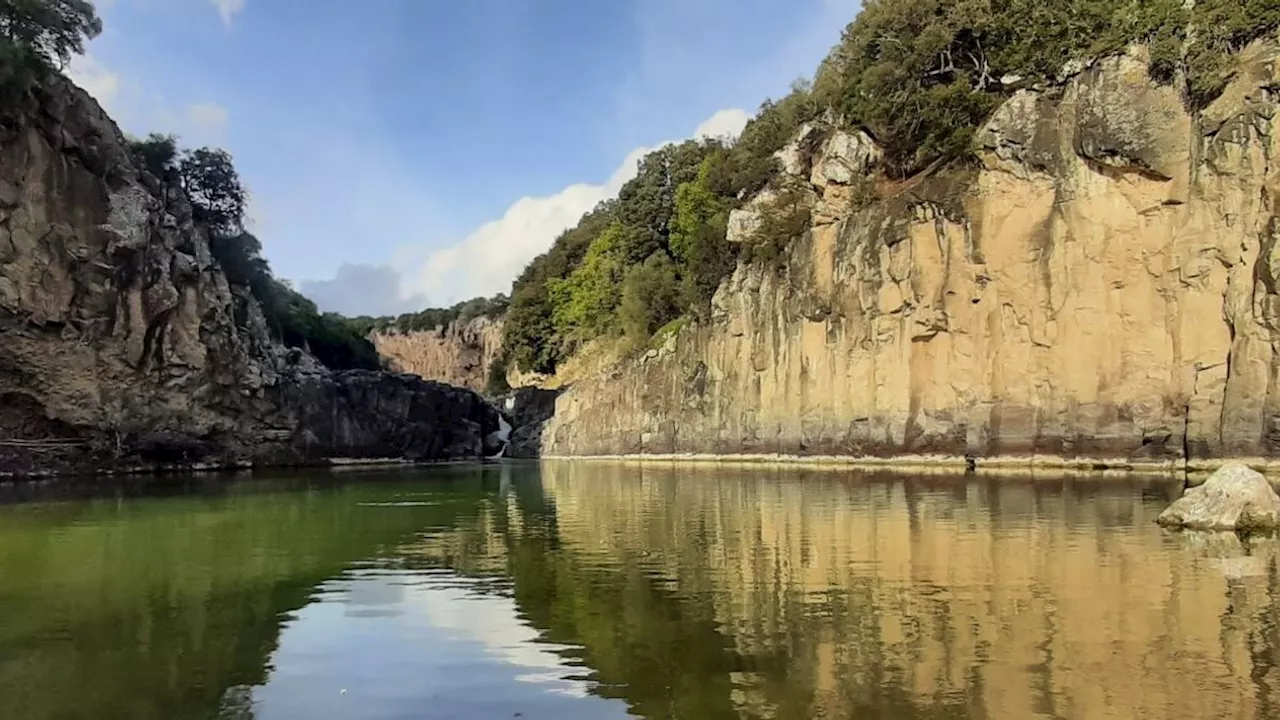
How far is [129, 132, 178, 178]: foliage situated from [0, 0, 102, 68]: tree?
43.2ft

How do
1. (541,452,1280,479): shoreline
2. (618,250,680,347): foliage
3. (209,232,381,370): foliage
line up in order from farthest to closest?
(618,250,680,347): foliage < (209,232,381,370): foliage < (541,452,1280,479): shoreline

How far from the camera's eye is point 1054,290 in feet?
155

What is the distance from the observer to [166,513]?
105 feet

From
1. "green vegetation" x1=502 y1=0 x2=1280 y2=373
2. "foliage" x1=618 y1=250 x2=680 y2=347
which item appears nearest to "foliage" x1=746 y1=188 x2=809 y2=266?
"green vegetation" x1=502 y1=0 x2=1280 y2=373

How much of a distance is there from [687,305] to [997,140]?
4115 cm

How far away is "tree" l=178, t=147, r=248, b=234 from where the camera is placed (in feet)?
268

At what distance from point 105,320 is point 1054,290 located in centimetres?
5295

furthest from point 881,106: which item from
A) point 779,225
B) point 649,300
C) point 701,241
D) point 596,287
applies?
point 596,287

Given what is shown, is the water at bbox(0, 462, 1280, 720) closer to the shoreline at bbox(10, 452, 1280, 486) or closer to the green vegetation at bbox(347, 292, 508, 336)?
the shoreline at bbox(10, 452, 1280, 486)

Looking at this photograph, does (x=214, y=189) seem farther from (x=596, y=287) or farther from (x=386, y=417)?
(x=596, y=287)

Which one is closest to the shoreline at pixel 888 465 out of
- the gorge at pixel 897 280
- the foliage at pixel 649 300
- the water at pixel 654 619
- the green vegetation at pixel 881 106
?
the gorge at pixel 897 280

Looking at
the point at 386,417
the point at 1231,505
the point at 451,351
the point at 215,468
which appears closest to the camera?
the point at 1231,505

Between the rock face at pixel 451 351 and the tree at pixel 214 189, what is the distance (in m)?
77.8

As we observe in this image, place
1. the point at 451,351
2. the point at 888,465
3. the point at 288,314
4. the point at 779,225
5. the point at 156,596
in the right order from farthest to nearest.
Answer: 1. the point at 451,351
2. the point at 288,314
3. the point at 779,225
4. the point at 888,465
5. the point at 156,596
